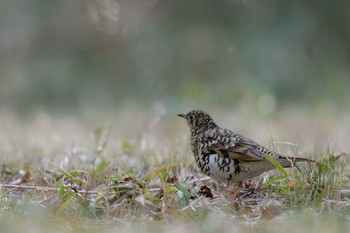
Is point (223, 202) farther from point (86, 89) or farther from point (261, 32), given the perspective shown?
Result: point (86, 89)

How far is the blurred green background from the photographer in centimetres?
1275

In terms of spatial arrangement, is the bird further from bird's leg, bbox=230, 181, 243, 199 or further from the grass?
the grass

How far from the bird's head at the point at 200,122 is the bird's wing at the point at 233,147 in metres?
0.35

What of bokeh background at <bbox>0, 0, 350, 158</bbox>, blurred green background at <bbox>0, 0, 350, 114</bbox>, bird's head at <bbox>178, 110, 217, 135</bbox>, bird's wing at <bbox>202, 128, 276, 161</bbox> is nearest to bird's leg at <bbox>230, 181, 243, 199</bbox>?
bird's wing at <bbox>202, 128, 276, 161</bbox>


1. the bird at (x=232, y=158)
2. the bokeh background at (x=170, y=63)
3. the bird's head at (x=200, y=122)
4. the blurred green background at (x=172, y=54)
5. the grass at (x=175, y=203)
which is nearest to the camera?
the grass at (x=175, y=203)

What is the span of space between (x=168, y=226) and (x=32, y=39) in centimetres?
1086

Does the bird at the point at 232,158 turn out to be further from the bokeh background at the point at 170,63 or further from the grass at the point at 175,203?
the bokeh background at the point at 170,63

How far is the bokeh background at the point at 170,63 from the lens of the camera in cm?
1162

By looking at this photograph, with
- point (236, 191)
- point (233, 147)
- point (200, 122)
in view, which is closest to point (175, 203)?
point (236, 191)

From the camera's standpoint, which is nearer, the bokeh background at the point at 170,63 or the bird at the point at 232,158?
the bird at the point at 232,158

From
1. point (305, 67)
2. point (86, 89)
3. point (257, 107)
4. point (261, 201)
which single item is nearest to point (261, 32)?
point (305, 67)

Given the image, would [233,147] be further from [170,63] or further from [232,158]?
[170,63]

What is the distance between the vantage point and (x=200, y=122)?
7.04 m

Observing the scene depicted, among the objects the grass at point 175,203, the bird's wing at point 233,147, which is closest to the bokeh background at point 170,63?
the bird's wing at point 233,147
